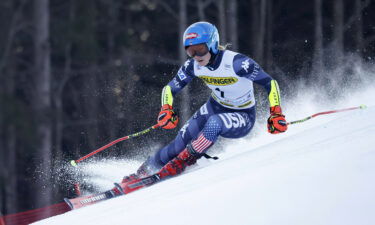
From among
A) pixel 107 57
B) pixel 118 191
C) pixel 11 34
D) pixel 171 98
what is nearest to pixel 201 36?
pixel 171 98

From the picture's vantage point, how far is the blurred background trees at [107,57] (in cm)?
1446

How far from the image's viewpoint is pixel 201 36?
4.80 meters

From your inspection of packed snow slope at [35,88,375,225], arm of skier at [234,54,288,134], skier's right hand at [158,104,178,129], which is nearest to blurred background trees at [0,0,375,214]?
skier's right hand at [158,104,178,129]

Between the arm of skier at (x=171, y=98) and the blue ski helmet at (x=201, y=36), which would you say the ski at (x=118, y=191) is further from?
the blue ski helmet at (x=201, y=36)

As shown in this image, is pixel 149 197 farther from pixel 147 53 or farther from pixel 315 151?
pixel 147 53

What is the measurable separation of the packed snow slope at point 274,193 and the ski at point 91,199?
1.88 ft

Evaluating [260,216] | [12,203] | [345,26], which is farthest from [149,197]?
[12,203]

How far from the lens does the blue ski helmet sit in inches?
189

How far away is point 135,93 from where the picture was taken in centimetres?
1770

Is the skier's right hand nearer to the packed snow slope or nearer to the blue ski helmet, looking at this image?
the blue ski helmet

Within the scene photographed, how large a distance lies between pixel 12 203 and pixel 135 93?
469 cm

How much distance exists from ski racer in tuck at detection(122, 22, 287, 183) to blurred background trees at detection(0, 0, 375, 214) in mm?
7079

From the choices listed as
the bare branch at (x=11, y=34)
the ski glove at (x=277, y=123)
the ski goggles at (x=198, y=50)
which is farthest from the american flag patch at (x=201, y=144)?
the bare branch at (x=11, y=34)

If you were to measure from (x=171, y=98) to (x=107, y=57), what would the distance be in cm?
1289
